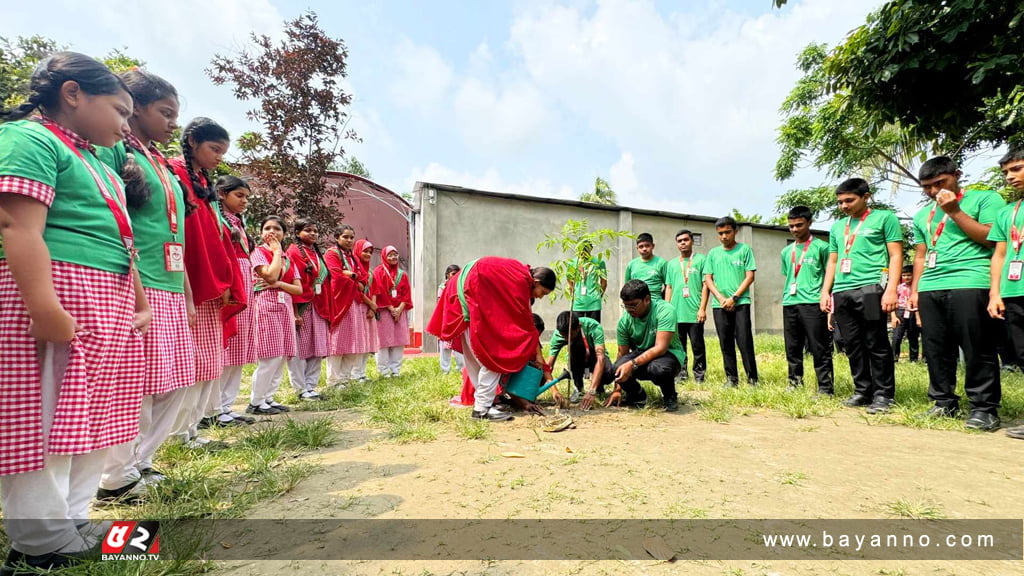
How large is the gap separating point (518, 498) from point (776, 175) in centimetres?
1364

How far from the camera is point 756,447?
282 centimetres

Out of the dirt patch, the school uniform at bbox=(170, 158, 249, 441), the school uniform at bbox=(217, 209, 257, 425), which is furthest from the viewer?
the school uniform at bbox=(217, 209, 257, 425)

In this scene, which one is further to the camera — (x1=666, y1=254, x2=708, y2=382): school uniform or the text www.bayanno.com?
(x1=666, y1=254, x2=708, y2=382): school uniform

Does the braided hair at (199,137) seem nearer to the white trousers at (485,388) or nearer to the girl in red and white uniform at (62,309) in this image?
the girl in red and white uniform at (62,309)

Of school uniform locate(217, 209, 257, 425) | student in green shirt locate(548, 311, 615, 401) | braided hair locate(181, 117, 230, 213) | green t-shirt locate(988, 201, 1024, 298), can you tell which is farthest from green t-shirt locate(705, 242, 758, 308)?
braided hair locate(181, 117, 230, 213)

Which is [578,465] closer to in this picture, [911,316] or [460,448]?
[460,448]

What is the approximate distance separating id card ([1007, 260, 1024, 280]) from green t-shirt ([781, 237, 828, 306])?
4.99 feet

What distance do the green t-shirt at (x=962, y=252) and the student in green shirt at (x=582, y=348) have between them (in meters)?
2.39

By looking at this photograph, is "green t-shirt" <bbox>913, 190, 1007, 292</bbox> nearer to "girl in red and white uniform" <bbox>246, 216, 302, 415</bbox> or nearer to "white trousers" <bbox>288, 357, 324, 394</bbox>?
"girl in red and white uniform" <bbox>246, 216, 302, 415</bbox>

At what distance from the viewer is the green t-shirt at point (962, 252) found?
10.4 ft

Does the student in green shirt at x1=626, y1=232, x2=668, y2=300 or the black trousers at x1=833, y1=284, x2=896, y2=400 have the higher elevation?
the student in green shirt at x1=626, y1=232, x2=668, y2=300

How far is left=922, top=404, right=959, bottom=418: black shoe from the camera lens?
3.37 m

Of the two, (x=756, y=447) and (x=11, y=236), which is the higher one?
(x=11, y=236)

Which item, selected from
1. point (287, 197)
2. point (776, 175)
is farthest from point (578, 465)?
point (776, 175)
